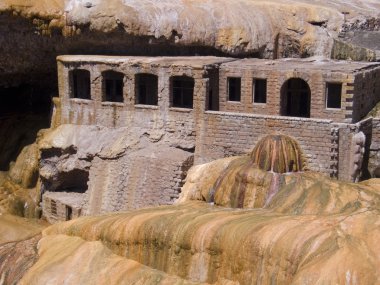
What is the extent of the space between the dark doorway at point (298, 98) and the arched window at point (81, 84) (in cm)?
876

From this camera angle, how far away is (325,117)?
24125mm

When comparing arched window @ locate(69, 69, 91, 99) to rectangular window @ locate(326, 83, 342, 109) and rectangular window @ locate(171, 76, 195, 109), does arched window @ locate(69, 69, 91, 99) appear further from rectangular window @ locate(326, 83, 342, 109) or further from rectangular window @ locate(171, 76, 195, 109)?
rectangular window @ locate(326, 83, 342, 109)

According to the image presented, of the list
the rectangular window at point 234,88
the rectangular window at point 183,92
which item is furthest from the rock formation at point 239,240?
the rectangular window at point 183,92

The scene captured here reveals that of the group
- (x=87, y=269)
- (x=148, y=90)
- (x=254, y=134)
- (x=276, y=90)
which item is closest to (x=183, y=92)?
(x=148, y=90)

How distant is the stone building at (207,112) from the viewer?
23312mm

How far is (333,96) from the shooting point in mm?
24219

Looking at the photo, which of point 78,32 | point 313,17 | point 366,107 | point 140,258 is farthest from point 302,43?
point 140,258

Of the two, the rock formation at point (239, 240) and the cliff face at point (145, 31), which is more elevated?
the cliff face at point (145, 31)

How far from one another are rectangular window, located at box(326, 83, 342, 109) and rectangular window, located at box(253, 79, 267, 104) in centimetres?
262

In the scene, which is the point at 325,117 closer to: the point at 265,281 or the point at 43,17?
the point at 265,281

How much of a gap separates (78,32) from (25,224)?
838 cm

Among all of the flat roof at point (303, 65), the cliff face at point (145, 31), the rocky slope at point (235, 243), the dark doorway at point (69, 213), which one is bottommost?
the dark doorway at point (69, 213)

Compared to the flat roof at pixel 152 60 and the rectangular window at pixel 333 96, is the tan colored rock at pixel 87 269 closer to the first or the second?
the flat roof at pixel 152 60

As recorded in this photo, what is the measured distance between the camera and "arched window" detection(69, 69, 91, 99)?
28.8m
